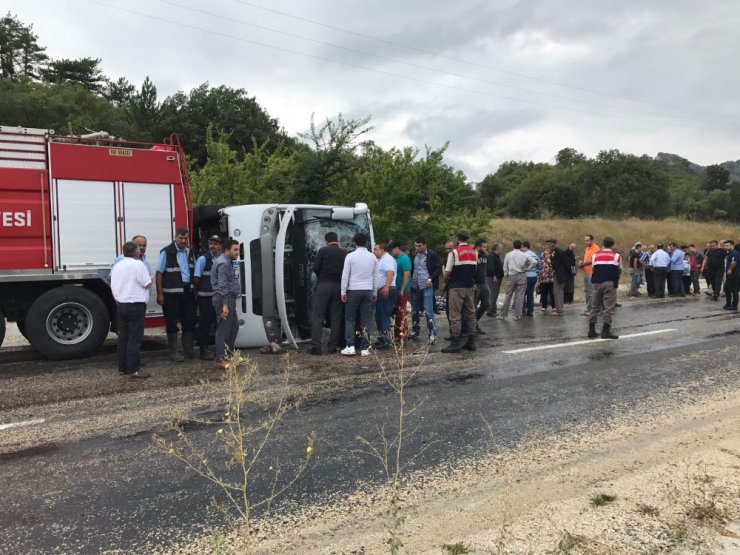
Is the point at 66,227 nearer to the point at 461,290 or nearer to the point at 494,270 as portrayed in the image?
the point at 461,290

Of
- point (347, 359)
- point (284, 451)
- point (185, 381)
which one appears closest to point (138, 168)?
point (185, 381)

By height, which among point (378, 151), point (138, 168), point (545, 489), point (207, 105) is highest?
point (207, 105)

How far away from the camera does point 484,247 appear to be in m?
12.5

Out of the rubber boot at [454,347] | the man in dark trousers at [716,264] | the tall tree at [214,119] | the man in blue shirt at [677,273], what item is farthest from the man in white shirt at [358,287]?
the tall tree at [214,119]

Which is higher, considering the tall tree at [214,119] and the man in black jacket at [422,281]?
the tall tree at [214,119]

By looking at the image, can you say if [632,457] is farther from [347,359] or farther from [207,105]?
[207,105]

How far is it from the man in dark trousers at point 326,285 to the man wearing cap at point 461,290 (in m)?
1.77

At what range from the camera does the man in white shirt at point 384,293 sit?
923 cm

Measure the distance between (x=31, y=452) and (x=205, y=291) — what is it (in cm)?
415

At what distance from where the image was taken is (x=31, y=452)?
4547 mm

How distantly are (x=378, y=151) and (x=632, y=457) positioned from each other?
14062 mm

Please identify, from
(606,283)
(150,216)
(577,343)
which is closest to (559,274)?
(606,283)

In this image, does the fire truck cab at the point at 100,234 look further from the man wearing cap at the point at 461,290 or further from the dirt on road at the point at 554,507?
the dirt on road at the point at 554,507

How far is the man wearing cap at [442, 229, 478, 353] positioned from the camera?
888 cm
